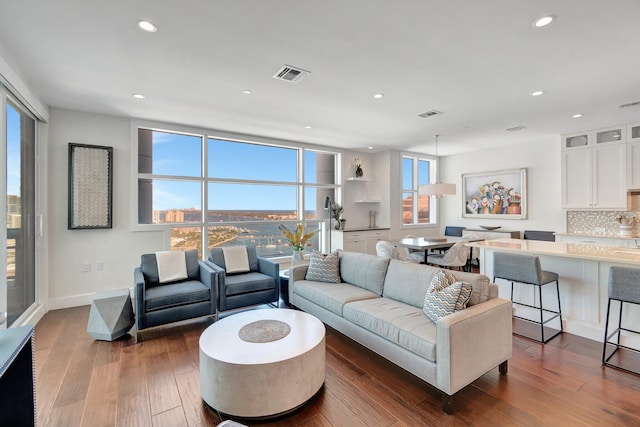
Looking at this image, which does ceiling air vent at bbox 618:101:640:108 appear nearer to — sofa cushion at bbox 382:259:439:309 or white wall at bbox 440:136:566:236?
white wall at bbox 440:136:566:236

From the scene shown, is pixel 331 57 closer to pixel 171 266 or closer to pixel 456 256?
pixel 171 266

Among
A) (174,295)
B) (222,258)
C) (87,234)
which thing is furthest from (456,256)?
(87,234)

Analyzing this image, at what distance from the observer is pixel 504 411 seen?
1979 millimetres

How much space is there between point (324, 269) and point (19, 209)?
3.56 m

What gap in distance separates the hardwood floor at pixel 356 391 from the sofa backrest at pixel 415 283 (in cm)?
62

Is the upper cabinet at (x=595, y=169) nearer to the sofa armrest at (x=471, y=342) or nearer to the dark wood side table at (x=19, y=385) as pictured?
the sofa armrest at (x=471, y=342)

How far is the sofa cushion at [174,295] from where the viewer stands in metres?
3.11

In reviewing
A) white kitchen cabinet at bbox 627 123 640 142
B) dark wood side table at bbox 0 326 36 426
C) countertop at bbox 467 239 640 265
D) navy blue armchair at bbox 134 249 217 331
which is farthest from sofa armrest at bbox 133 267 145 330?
white kitchen cabinet at bbox 627 123 640 142

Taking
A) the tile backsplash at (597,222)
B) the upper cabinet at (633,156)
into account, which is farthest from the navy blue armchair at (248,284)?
the upper cabinet at (633,156)

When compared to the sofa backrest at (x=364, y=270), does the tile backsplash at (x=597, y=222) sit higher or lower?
higher

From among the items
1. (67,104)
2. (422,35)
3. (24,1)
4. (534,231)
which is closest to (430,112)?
(422,35)

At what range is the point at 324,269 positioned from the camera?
372 centimetres

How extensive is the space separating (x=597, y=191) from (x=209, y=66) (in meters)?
6.36

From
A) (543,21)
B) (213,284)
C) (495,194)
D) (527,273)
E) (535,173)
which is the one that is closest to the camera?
(543,21)
